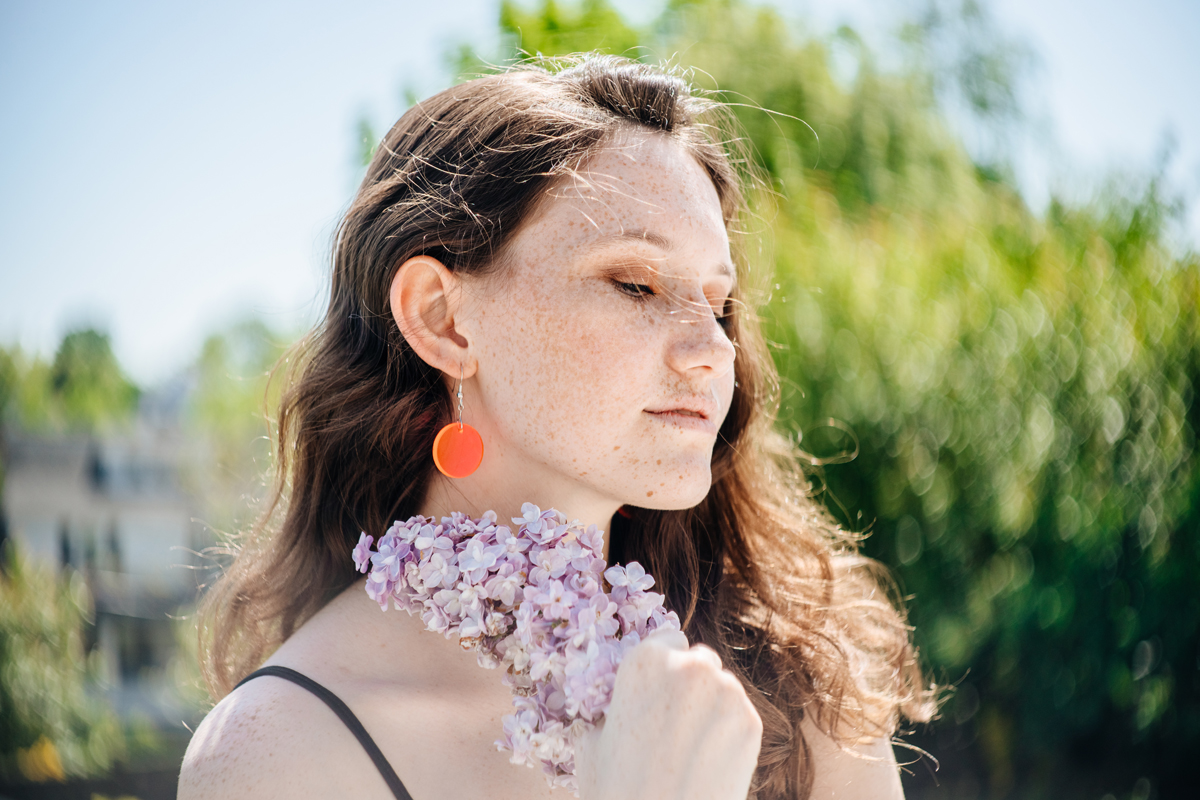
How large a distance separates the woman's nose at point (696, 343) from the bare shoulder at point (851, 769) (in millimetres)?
993

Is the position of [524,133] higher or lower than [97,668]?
higher

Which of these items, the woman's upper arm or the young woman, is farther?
the young woman

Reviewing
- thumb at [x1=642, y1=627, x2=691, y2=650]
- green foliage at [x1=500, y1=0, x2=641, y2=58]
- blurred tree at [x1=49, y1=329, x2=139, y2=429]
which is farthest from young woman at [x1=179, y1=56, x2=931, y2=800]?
green foliage at [x1=500, y1=0, x2=641, y2=58]

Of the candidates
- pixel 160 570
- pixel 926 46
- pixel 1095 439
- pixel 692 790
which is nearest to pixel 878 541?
pixel 1095 439

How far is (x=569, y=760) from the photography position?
1.32 m

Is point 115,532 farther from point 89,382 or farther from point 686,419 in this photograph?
point 686,419

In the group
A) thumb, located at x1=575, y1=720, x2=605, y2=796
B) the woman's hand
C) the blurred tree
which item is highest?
the woman's hand

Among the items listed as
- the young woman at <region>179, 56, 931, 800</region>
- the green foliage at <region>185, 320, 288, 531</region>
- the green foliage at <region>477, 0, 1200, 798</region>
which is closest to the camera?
the young woman at <region>179, 56, 931, 800</region>

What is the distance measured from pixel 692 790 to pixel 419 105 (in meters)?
1.70

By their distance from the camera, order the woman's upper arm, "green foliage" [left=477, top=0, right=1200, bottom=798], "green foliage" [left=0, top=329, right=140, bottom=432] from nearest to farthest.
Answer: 1. the woman's upper arm
2. "green foliage" [left=477, top=0, right=1200, bottom=798]
3. "green foliage" [left=0, top=329, right=140, bottom=432]

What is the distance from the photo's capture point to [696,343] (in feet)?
5.66

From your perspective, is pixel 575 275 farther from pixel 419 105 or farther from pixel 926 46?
pixel 926 46

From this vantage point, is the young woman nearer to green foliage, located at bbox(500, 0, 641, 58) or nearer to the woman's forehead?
the woman's forehead

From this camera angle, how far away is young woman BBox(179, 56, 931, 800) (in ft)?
5.38
